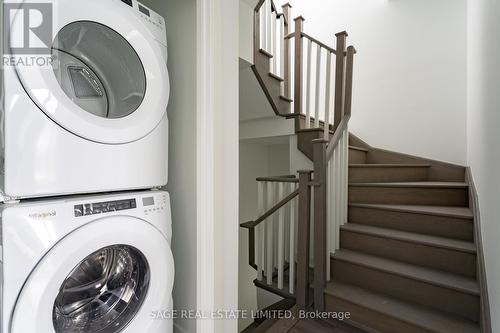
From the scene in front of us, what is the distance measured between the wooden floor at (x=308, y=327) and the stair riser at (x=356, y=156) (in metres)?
1.58

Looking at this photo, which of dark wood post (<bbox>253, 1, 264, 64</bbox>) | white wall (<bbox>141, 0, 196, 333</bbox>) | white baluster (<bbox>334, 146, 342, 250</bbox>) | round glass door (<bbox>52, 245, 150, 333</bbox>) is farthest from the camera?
dark wood post (<bbox>253, 1, 264, 64</bbox>)

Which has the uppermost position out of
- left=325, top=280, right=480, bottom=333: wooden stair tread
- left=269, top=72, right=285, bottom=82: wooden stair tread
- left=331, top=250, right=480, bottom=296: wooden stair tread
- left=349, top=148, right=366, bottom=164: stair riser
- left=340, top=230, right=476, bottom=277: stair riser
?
left=269, top=72, right=285, bottom=82: wooden stair tread

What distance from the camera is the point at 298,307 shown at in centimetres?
167

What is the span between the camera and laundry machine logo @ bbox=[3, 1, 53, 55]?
597mm

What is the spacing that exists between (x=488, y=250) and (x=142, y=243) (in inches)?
63.8

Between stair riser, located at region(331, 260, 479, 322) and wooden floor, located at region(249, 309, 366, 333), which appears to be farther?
wooden floor, located at region(249, 309, 366, 333)

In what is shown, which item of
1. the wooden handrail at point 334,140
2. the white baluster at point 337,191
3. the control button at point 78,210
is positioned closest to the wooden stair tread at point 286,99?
the wooden handrail at point 334,140

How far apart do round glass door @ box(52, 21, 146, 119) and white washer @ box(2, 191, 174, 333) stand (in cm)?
40

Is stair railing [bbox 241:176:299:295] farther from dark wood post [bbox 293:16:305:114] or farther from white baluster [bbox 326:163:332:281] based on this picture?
dark wood post [bbox 293:16:305:114]

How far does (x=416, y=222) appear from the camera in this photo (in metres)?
1.77

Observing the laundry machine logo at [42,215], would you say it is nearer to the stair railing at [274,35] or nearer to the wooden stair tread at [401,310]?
the wooden stair tread at [401,310]

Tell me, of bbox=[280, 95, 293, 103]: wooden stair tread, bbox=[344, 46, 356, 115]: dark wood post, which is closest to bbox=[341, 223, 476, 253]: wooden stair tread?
bbox=[344, 46, 356, 115]: dark wood post

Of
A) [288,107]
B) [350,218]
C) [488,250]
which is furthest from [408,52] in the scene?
[488,250]

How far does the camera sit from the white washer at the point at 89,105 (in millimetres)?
611
